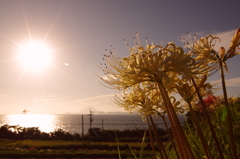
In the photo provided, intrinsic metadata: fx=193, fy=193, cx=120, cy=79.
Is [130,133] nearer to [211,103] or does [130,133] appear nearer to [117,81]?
[211,103]

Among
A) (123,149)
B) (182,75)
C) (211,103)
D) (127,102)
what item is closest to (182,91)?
(182,75)

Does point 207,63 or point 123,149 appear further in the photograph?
point 123,149

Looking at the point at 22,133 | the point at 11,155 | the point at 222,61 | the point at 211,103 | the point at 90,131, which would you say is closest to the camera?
the point at 222,61

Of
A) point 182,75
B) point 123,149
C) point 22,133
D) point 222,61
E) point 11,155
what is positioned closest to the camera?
point 182,75

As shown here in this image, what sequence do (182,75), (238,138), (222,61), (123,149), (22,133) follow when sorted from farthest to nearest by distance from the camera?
(22,133) < (123,149) < (238,138) < (222,61) < (182,75)

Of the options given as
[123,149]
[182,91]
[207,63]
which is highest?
[207,63]

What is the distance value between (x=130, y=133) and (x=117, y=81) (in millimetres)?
24356

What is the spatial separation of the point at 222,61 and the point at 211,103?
4.95 metres

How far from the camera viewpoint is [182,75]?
1443 mm

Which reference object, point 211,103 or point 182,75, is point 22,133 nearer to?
point 211,103

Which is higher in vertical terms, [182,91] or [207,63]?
[207,63]

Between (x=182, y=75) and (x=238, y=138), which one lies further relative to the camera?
(x=238, y=138)

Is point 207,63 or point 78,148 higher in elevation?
point 207,63

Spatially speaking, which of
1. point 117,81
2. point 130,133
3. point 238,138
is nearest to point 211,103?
point 238,138
